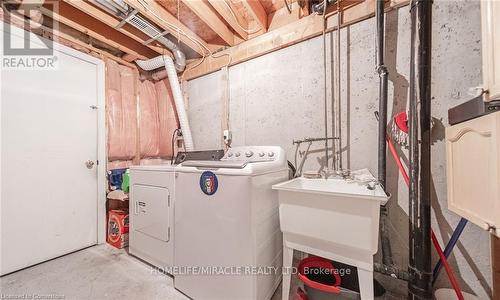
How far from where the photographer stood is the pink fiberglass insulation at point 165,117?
277 cm

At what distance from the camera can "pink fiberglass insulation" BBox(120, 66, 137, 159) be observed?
2.54 m

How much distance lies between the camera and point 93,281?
1593mm

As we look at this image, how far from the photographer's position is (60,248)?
2.00 metres

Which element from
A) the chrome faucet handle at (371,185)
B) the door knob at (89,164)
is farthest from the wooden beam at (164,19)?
the chrome faucet handle at (371,185)

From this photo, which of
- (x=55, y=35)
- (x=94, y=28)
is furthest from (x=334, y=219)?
(x=55, y=35)

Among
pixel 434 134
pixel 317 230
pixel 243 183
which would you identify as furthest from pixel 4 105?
pixel 434 134

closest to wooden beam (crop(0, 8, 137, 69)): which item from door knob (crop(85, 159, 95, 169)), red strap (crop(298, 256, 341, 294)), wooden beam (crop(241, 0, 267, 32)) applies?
door knob (crop(85, 159, 95, 169))

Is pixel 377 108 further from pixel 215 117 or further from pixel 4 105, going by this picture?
pixel 4 105

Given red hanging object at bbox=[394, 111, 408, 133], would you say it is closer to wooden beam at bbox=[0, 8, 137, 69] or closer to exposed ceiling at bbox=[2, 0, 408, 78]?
exposed ceiling at bbox=[2, 0, 408, 78]

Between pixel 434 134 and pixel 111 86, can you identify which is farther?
pixel 111 86

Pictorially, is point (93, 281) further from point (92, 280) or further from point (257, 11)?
point (257, 11)

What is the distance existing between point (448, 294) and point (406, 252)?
10.7 inches

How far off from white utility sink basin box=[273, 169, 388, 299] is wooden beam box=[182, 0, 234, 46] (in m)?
1.73

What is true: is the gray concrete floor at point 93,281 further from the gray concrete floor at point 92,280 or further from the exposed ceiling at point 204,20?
the exposed ceiling at point 204,20
